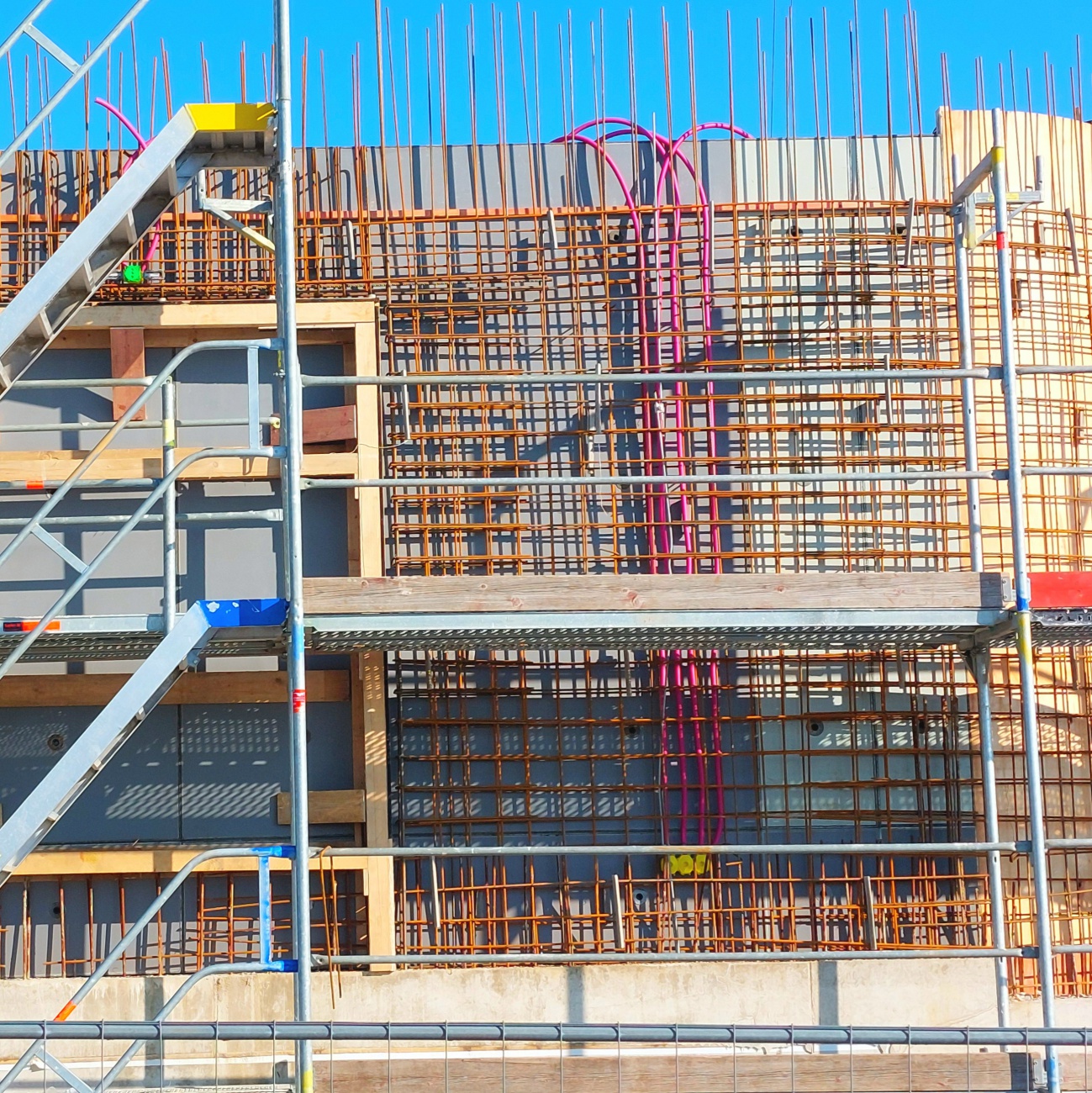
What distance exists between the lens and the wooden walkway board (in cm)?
841

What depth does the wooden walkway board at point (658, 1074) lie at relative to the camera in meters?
8.41

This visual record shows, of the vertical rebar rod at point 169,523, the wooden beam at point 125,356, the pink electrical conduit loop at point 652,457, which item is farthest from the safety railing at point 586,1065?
the wooden beam at point 125,356

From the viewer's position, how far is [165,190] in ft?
26.8

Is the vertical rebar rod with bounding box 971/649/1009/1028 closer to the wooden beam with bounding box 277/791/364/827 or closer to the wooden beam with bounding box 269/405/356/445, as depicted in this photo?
the wooden beam with bounding box 277/791/364/827

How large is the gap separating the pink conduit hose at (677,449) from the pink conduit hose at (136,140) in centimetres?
311

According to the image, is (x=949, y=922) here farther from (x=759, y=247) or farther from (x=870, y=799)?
(x=759, y=247)

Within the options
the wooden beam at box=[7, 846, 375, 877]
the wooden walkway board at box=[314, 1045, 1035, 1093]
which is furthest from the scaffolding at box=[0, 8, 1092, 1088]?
the wooden walkway board at box=[314, 1045, 1035, 1093]

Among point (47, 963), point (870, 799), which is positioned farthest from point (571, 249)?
point (47, 963)

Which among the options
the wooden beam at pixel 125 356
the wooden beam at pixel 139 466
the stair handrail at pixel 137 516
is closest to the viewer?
the stair handrail at pixel 137 516

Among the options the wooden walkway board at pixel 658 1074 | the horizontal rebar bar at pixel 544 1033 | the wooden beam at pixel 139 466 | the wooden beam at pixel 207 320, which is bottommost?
the wooden walkway board at pixel 658 1074

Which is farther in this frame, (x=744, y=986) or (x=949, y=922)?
(x=949, y=922)

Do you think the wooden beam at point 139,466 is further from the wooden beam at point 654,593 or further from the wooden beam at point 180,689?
the wooden beam at point 654,593

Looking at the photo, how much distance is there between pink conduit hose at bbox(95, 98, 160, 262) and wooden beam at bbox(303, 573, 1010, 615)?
393 centimetres

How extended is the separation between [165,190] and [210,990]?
488 centimetres
